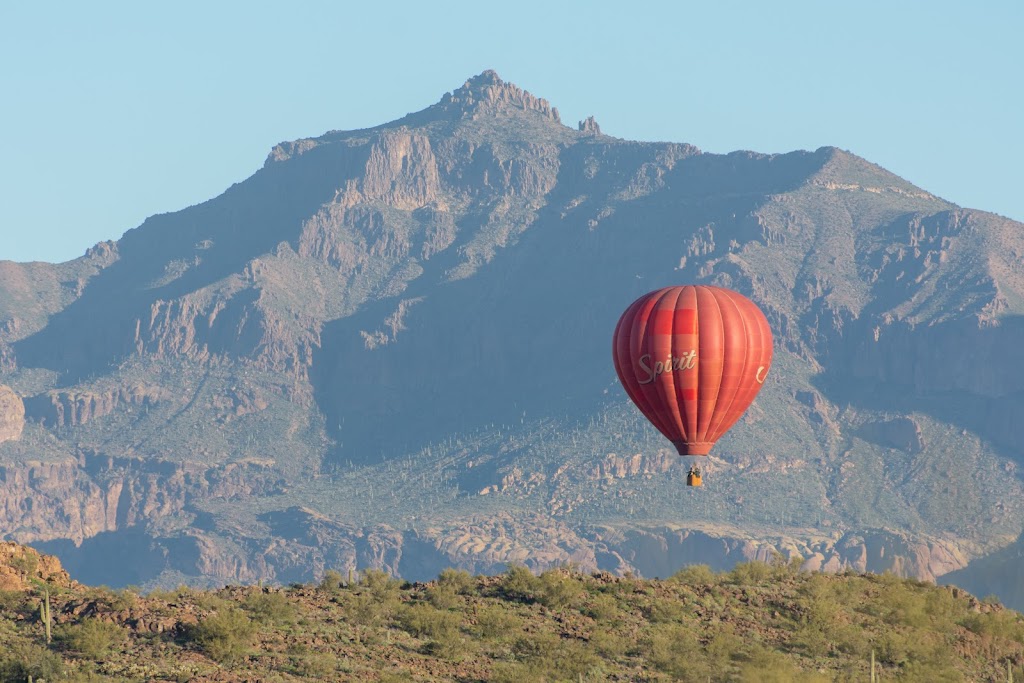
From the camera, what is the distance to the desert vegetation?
177 feet

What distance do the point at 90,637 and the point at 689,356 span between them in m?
35.4

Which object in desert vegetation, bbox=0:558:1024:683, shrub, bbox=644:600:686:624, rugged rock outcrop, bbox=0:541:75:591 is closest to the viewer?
desert vegetation, bbox=0:558:1024:683

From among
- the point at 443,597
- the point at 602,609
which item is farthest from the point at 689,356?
the point at 443,597

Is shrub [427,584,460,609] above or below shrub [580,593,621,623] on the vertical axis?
above

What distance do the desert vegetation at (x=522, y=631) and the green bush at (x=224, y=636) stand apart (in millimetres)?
43

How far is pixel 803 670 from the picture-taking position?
58.9m

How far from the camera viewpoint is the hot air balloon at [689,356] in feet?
274

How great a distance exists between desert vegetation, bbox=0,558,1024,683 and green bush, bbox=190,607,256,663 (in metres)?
0.04

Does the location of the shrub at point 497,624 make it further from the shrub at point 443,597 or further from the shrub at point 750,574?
the shrub at point 750,574

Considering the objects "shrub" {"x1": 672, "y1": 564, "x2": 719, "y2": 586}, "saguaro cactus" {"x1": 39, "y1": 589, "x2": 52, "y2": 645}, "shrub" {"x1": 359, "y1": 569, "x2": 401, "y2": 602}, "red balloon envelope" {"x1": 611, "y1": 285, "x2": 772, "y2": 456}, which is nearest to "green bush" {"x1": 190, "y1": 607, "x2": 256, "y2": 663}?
"saguaro cactus" {"x1": 39, "y1": 589, "x2": 52, "y2": 645}

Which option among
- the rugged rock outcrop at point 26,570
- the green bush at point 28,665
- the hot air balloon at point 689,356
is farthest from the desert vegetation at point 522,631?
the hot air balloon at point 689,356

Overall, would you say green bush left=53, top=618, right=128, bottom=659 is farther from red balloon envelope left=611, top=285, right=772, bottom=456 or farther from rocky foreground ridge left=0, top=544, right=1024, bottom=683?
red balloon envelope left=611, top=285, right=772, bottom=456

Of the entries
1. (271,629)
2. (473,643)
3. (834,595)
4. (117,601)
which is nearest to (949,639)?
(834,595)

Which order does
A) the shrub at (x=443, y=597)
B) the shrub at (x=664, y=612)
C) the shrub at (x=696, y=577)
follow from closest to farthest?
the shrub at (x=443, y=597)
the shrub at (x=664, y=612)
the shrub at (x=696, y=577)
